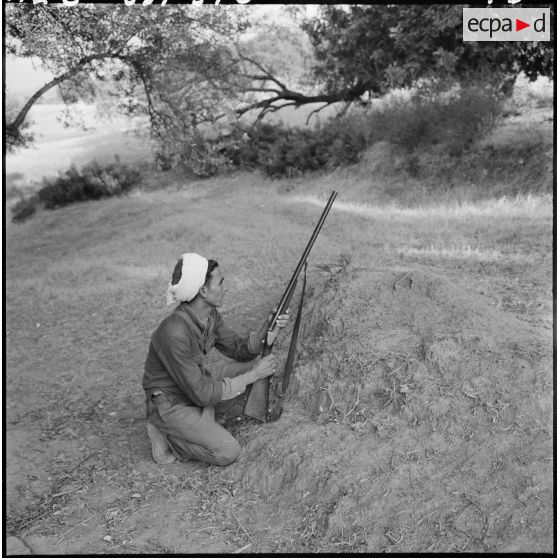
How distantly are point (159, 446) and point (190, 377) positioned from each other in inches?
26.8

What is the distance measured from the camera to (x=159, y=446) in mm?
4230

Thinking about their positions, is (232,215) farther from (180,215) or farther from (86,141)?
(86,141)

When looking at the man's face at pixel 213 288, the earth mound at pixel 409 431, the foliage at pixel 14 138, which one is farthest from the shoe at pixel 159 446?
the foliage at pixel 14 138

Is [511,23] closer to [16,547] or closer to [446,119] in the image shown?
[446,119]

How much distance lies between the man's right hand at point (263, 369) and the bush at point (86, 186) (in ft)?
45.6

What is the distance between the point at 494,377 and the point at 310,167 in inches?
450

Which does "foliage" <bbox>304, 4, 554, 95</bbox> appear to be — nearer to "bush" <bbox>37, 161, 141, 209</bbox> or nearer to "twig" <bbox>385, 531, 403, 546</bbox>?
"bush" <bbox>37, 161, 141, 209</bbox>

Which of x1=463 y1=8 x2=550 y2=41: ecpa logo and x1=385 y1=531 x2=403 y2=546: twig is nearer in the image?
x1=385 y1=531 x2=403 y2=546: twig

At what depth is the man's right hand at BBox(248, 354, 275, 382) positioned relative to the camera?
4094 millimetres

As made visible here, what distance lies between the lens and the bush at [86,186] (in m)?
17.2

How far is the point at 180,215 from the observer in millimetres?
12398

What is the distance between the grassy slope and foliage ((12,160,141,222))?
2.78 metres

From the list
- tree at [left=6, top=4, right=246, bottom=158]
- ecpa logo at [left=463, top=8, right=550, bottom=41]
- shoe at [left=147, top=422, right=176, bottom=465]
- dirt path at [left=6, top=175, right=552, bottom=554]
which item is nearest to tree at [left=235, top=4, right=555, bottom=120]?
ecpa logo at [left=463, top=8, right=550, bottom=41]

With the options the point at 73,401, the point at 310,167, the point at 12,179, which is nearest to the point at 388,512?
the point at 73,401
